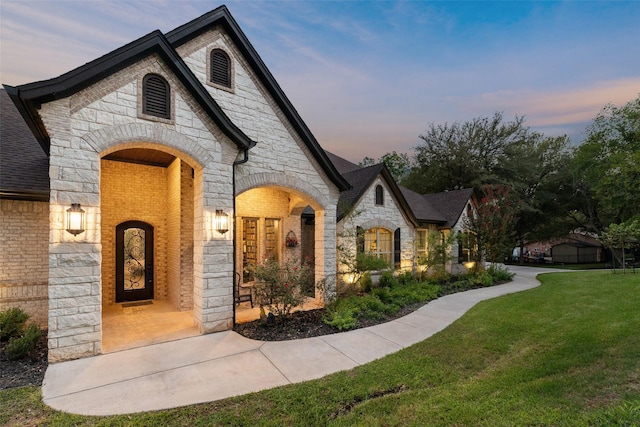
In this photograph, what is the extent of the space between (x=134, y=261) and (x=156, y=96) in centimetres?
575

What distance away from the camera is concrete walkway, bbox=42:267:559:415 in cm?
367

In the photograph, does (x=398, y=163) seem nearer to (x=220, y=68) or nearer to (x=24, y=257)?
(x=220, y=68)

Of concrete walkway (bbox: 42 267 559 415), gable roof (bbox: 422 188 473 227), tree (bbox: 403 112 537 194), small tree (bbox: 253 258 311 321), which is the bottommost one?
concrete walkway (bbox: 42 267 559 415)

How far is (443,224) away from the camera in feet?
48.3

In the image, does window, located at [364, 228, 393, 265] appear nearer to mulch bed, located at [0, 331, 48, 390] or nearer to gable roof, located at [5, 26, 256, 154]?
gable roof, located at [5, 26, 256, 154]

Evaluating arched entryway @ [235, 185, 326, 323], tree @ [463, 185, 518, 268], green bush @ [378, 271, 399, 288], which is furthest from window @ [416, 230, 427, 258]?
arched entryway @ [235, 185, 326, 323]

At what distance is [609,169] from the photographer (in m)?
22.3

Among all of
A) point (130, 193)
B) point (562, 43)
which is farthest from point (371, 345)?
point (562, 43)

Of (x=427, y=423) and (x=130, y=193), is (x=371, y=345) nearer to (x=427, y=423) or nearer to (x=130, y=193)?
(x=427, y=423)

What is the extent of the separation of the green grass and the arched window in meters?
7.06

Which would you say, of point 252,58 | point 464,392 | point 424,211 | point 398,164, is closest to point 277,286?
point 464,392

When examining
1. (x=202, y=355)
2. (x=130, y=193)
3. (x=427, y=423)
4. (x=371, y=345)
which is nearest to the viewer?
(x=427, y=423)

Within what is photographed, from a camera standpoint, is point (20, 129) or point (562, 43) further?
point (562, 43)

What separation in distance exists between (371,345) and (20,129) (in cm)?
1079
